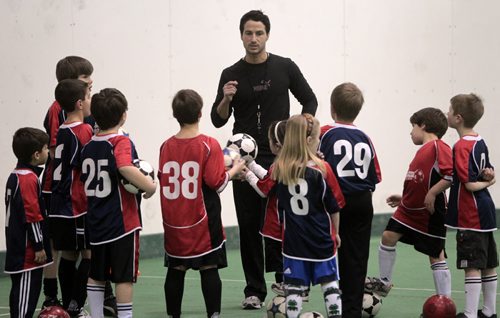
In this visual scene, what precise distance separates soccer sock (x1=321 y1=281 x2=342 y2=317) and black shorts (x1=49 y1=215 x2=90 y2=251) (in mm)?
1954

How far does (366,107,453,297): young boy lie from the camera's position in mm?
8305

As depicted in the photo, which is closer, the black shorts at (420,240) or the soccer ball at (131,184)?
the soccer ball at (131,184)

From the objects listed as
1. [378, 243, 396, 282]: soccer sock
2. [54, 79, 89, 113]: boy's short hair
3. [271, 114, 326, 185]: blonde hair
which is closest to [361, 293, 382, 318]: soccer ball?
[378, 243, 396, 282]: soccer sock

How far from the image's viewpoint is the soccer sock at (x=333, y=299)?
23.0 ft

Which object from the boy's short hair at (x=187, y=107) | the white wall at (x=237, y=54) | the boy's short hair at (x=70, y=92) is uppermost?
the white wall at (x=237, y=54)

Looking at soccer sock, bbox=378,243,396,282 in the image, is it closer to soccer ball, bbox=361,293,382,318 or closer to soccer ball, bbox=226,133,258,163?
soccer ball, bbox=361,293,382,318

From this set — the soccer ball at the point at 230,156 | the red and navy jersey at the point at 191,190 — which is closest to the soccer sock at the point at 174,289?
the red and navy jersey at the point at 191,190

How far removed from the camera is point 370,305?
8117 mm

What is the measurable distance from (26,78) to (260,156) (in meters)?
3.16

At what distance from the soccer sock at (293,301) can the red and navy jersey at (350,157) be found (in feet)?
2.62

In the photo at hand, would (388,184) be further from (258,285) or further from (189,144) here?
(189,144)

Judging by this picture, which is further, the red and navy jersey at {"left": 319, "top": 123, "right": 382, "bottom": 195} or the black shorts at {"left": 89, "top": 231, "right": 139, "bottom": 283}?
the red and navy jersey at {"left": 319, "top": 123, "right": 382, "bottom": 195}

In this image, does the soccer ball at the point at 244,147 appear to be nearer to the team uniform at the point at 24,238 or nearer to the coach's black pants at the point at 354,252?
the coach's black pants at the point at 354,252

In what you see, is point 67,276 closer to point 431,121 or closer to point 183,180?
point 183,180
